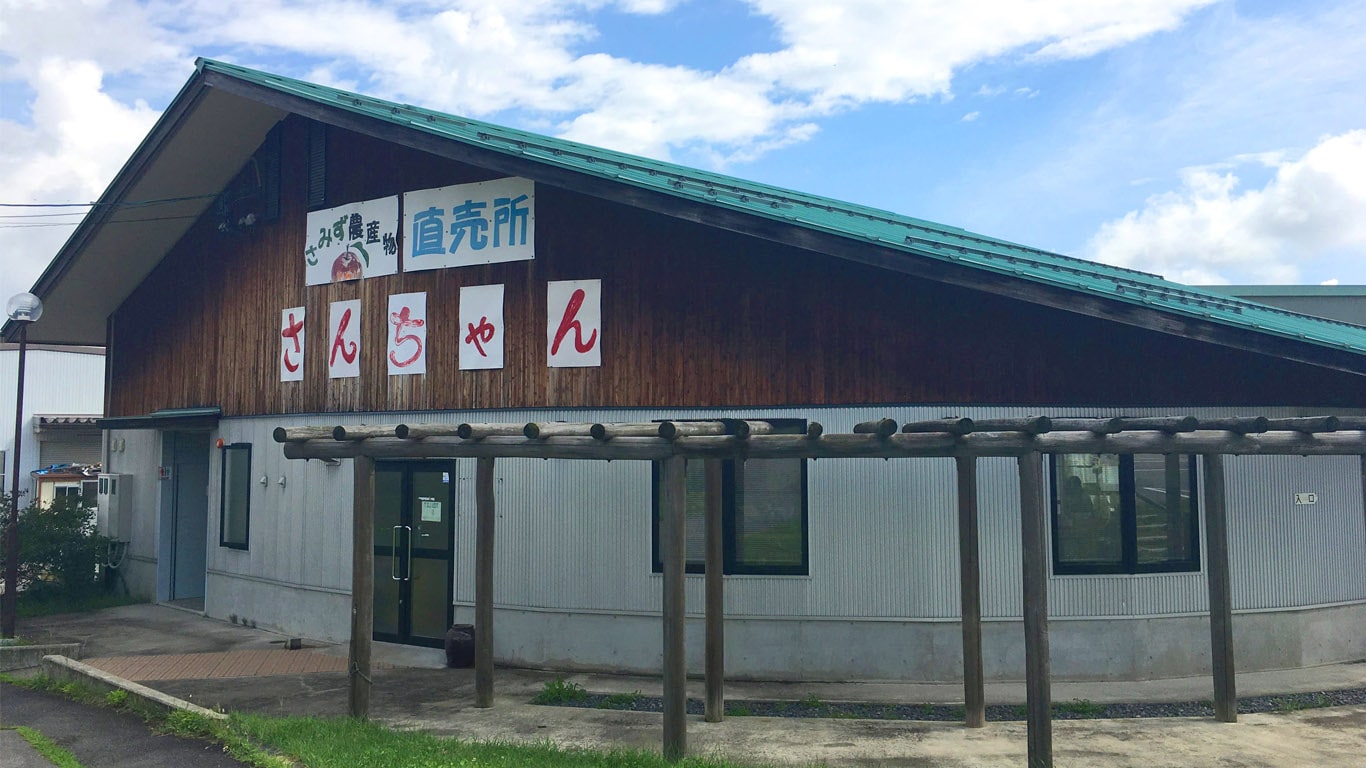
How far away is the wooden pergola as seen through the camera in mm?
7352

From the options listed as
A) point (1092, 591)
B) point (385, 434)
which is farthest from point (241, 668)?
point (1092, 591)

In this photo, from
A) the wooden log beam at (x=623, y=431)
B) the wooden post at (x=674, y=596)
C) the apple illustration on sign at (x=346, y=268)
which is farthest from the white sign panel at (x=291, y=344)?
the wooden post at (x=674, y=596)

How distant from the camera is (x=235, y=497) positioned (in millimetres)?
15016

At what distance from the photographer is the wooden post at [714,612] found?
8719mm

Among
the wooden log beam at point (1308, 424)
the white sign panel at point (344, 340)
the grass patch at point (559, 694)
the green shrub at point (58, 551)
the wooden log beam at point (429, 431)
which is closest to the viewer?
the wooden log beam at point (1308, 424)

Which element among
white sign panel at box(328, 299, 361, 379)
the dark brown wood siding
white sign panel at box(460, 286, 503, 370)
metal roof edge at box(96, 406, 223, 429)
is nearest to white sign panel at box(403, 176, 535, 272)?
the dark brown wood siding

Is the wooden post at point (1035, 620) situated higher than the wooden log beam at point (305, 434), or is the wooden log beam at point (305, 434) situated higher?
the wooden log beam at point (305, 434)

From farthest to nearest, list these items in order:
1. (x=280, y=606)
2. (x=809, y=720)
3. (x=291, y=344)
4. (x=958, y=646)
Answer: (x=291, y=344), (x=280, y=606), (x=958, y=646), (x=809, y=720)

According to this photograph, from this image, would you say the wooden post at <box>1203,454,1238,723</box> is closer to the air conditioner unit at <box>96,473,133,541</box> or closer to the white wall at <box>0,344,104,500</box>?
the air conditioner unit at <box>96,473,133,541</box>

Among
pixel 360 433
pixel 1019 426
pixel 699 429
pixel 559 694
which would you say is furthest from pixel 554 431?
pixel 1019 426

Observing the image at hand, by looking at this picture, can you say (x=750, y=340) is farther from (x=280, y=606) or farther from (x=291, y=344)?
(x=280, y=606)

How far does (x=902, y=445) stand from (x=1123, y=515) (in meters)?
4.18

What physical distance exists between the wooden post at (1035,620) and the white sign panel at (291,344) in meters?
10.3

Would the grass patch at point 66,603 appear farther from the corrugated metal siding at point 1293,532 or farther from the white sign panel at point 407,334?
the corrugated metal siding at point 1293,532
